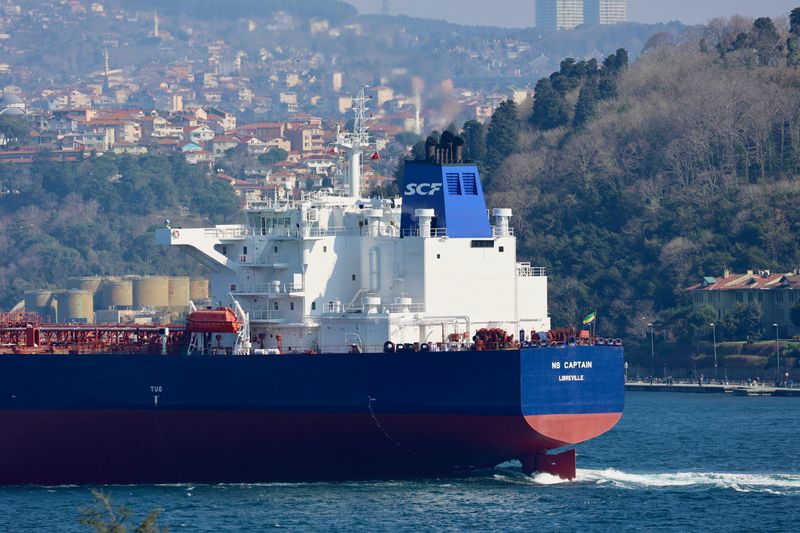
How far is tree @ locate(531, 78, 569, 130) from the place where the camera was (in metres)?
108

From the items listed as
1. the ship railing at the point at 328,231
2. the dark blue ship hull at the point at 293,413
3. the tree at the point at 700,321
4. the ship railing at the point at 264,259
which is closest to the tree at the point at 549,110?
the tree at the point at 700,321

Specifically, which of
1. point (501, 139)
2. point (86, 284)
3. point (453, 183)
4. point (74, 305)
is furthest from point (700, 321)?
point (86, 284)

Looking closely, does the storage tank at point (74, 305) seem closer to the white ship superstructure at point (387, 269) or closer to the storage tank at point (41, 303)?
the storage tank at point (41, 303)

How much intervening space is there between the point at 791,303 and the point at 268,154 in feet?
273

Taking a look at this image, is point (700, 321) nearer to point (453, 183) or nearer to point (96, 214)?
point (453, 183)

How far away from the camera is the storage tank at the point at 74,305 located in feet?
397

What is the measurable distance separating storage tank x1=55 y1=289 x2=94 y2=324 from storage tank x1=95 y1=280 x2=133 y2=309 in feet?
2.42

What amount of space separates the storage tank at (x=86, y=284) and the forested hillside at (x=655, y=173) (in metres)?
29.7

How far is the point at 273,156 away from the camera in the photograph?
162 metres

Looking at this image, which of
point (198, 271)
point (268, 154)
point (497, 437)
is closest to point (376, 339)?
point (497, 437)

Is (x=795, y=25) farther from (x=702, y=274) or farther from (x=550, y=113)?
(x=702, y=274)

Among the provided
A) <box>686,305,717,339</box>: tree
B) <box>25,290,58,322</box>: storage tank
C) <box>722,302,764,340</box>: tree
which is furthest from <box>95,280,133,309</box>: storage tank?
<box>722,302,764,340</box>: tree

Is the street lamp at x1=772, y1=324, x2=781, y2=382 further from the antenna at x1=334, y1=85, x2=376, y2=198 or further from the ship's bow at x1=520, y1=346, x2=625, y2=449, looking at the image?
the ship's bow at x1=520, y1=346, x2=625, y2=449

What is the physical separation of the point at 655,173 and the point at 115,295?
37.0 metres
